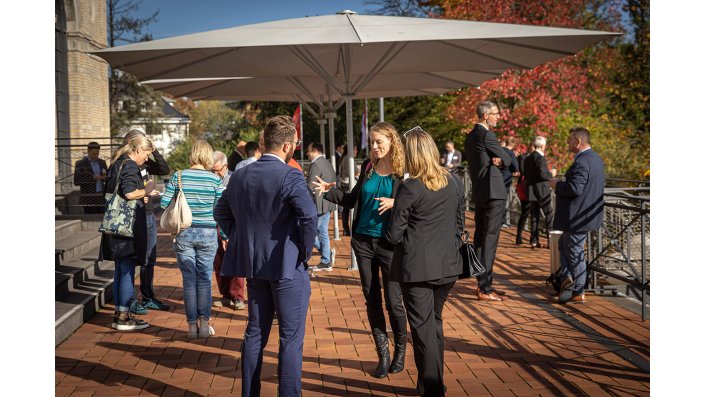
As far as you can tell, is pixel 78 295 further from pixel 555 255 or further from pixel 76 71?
pixel 76 71

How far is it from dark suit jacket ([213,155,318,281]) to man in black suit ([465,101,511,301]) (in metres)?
3.60

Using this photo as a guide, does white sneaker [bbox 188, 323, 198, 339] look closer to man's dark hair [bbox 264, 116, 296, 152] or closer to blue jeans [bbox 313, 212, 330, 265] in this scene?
man's dark hair [bbox 264, 116, 296, 152]

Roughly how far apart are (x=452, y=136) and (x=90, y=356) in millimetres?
26077

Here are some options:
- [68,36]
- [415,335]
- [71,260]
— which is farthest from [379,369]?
[68,36]

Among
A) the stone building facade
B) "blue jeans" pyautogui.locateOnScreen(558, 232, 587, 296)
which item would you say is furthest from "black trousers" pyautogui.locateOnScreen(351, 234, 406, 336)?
the stone building facade

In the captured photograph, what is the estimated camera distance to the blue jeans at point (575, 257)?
757 cm

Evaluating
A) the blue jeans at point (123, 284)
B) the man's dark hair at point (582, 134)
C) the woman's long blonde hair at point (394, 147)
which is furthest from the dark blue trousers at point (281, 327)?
the man's dark hair at point (582, 134)

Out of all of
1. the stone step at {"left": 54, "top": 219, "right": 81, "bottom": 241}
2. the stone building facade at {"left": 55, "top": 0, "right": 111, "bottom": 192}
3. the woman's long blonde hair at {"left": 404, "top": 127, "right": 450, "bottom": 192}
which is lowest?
the stone step at {"left": 54, "top": 219, "right": 81, "bottom": 241}

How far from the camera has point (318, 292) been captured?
8.45 m

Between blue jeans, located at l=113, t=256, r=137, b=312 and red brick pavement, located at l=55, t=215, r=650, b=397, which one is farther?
blue jeans, located at l=113, t=256, r=137, b=312

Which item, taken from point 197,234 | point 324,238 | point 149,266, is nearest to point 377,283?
point 197,234

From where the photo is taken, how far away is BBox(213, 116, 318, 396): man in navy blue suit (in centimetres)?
419

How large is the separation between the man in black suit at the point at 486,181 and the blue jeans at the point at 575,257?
27.9 inches

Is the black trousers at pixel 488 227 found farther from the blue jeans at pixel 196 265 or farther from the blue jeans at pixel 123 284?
the blue jeans at pixel 123 284
